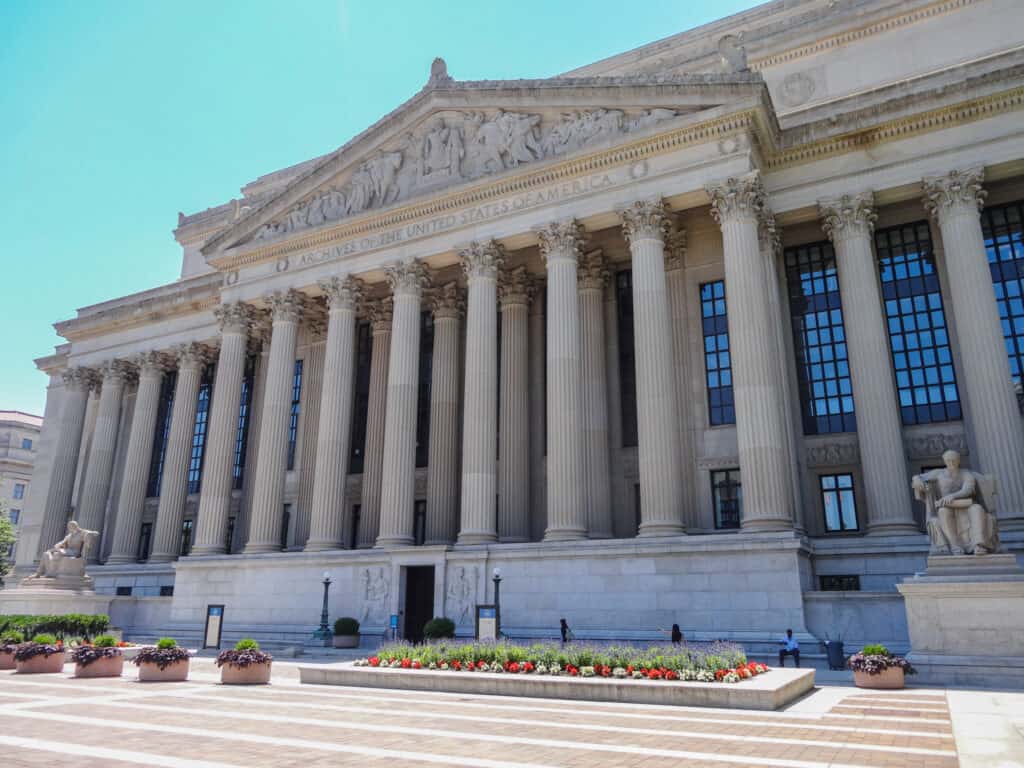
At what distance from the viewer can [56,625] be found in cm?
3322

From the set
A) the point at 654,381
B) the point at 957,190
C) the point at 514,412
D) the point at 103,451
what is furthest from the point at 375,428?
the point at 957,190

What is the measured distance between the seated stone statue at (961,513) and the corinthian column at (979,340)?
22.4ft

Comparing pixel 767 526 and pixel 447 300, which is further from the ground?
pixel 447 300

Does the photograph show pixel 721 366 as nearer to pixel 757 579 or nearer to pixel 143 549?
pixel 757 579

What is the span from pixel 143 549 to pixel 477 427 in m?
29.8

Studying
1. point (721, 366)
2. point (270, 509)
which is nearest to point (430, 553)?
point (270, 509)

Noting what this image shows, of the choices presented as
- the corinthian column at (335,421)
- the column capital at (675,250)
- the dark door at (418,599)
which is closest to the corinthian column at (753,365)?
the column capital at (675,250)

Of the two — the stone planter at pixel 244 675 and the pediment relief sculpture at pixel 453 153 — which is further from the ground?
the pediment relief sculpture at pixel 453 153

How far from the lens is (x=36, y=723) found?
14.0 meters

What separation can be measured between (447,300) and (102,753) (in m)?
30.3

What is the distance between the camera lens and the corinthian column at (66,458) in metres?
49.7

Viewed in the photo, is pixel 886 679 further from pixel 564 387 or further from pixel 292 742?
pixel 564 387

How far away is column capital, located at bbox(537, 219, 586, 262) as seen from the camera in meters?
33.3

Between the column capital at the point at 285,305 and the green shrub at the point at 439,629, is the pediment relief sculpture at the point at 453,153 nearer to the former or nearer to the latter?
the column capital at the point at 285,305
